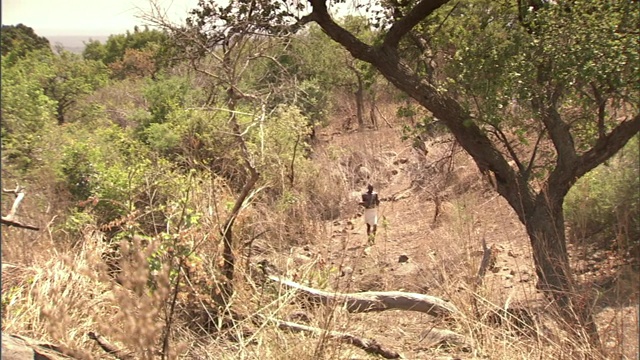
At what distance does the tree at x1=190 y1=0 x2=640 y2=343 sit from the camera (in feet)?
15.9

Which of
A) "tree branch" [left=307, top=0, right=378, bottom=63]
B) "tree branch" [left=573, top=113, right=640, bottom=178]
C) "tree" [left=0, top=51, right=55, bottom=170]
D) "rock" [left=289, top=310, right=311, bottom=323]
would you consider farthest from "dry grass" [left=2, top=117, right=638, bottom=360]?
"tree" [left=0, top=51, right=55, bottom=170]

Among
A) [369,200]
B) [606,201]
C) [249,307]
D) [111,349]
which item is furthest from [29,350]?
[606,201]

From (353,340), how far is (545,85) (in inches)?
129

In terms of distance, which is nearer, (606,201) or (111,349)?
(111,349)

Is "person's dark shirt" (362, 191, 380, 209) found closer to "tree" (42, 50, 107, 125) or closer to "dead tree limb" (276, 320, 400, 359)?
"dead tree limb" (276, 320, 400, 359)

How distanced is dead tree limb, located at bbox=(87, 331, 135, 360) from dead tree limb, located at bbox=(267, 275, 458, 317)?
47.7 inches

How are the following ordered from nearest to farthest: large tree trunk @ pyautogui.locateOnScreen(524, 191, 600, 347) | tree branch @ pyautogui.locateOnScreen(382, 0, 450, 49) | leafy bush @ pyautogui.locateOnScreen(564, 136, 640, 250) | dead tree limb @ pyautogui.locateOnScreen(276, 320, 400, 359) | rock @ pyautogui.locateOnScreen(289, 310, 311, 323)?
dead tree limb @ pyautogui.locateOnScreen(276, 320, 400, 359), rock @ pyautogui.locateOnScreen(289, 310, 311, 323), large tree trunk @ pyautogui.locateOnScreen(524, 191, 600, 347), tree branch @ pyautogui.locateOnScreen(382, 0, 450, 49), leafy bush @ pyautogui.locateOnScreen(564, 136, 640, 250)

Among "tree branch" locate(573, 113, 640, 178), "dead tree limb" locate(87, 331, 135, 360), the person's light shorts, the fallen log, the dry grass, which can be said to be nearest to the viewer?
the dry grass

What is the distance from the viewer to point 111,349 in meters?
3.22

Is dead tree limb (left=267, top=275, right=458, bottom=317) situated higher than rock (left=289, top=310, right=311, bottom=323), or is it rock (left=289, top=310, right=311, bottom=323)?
dead tree limb (left=267, top=275, right=458, bottom=317)

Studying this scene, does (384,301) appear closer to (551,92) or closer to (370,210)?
(551,92)

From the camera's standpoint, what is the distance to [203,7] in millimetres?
5578

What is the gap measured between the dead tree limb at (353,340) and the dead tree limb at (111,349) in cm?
83

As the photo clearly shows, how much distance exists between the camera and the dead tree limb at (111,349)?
3113mm
